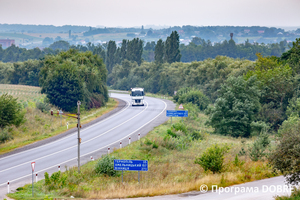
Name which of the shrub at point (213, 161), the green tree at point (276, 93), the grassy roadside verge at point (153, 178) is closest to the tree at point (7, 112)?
the grassy roadside verge at point (153, 178)

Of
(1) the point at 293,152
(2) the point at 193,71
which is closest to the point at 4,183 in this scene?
(1) the point at 293,152

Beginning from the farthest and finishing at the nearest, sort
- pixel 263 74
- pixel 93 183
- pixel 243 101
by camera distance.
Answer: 1. pixel 263 74
2. pixel 243 101
3. pixel 93 183

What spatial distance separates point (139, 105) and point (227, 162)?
34898 mm

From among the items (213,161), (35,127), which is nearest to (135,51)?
(35,127)

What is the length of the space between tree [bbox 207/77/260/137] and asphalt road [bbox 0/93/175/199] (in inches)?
293

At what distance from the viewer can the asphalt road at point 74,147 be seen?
2402 centimetres

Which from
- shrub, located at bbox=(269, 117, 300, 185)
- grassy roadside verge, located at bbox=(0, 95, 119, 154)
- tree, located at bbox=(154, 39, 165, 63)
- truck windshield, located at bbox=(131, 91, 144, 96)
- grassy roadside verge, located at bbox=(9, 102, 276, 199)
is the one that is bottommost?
grassy roadside verge, located at bbox=(0, 95, 119, 154)

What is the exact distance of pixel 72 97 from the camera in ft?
171

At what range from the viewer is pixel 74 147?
31125 mm

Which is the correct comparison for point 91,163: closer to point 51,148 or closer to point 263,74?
point 51,148

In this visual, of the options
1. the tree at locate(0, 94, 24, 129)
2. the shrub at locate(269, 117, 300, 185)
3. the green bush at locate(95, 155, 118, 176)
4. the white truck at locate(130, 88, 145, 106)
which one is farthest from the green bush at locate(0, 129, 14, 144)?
the shrub at locate(269, 117, 300, 185)

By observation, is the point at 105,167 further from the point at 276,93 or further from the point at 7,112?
→ the point at 276,93

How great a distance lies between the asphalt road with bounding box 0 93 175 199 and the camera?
2402cm

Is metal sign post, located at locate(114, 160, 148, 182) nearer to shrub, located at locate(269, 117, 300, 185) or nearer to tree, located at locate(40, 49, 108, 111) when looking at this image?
shrub, located at locate(269, 117, 300, 185)
